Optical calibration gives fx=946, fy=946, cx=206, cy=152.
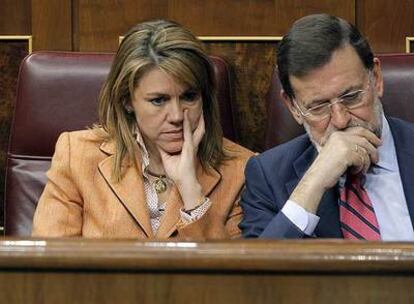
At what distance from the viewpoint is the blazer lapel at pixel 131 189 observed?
1551 mm

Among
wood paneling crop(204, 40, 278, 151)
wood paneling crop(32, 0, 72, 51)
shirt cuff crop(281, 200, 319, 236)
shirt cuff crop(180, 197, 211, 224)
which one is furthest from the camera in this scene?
wood paneling crop(32, 0, 72, 51)

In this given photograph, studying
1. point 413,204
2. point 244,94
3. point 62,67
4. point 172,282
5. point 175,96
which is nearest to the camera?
point 172,282

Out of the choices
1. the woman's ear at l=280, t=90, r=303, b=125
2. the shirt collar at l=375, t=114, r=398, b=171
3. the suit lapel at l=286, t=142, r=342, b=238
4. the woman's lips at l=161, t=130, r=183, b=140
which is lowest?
the suit lapel at l=286, t=142, r=342, b=238

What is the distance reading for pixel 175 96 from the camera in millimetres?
1565

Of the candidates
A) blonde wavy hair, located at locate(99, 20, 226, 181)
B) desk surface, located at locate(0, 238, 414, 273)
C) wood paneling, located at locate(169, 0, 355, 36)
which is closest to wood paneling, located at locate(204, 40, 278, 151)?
wood paneling, located at locate(169, 0, 355, 36)

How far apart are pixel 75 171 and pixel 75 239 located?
0.78 m

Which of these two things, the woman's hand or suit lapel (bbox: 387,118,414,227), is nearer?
suit lapel (bbox: 387,118,414,227)

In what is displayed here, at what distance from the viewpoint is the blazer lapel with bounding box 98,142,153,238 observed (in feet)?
5.09

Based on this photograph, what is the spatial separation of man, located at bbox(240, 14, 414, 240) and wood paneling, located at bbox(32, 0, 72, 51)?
28.5 inches

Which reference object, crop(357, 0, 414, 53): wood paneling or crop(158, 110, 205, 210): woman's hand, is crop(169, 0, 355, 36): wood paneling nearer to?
crop(357, 0, 414, 53): wood paneling

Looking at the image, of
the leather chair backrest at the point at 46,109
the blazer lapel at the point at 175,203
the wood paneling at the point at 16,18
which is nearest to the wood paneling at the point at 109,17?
the wood paneling at the point at 16,18

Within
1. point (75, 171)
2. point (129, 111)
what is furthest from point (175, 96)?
point (75, 171)

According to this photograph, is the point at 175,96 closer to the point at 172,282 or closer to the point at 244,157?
the point at 244,157

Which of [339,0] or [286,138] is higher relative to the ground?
[339,0]
